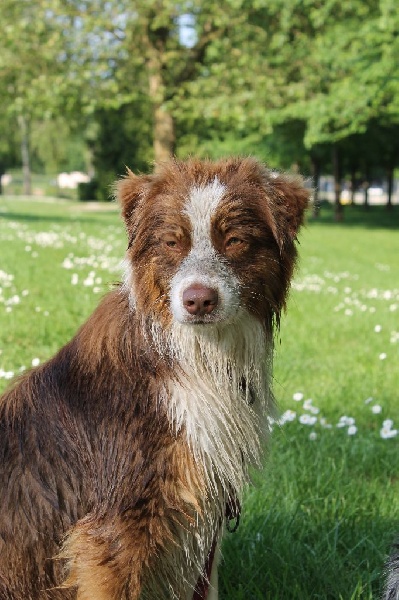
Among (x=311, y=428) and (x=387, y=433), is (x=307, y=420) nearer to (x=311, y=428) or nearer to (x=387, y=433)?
(x=311, y=428)

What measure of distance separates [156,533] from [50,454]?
54cm

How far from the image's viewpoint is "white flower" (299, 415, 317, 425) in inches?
207

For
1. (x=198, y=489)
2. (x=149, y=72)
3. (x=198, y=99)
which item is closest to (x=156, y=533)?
(x=198, y=489)

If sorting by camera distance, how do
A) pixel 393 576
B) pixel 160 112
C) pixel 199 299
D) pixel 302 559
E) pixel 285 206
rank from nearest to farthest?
pixel 199 299, pixel 285 206, pixel 393 576, pixel 302 559, pixel 160 112

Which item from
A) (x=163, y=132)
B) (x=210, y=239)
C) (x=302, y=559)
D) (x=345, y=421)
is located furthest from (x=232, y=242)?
(x=163, y=132)

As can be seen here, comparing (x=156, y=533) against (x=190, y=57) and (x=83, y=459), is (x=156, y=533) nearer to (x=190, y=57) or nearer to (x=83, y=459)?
(x=83, y=459)

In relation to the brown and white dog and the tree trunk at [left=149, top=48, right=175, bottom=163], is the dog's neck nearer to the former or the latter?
the brown and white dog

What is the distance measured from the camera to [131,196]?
9.48ft

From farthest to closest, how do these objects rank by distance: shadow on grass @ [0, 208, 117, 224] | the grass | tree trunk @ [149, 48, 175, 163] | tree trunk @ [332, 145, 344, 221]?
tree trunk @ [332, 145, 344, 221]
tree trunk @ [149, 48, 175, 163]
shadow on grass @ [0, 208, 117, 224]
the grass

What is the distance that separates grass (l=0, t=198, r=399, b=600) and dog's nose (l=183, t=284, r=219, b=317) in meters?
0.70

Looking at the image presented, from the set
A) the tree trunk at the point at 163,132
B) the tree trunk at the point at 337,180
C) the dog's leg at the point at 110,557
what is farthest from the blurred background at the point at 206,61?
the dog's leg at the point at 110,557

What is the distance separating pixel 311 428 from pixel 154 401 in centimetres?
300

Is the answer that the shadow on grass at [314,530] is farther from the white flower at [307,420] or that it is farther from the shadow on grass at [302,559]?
the white flower at [307,420]

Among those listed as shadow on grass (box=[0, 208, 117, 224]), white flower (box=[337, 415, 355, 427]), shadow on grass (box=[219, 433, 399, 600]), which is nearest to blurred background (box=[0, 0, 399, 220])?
shadow on grass (box=[0, 208, 117, 224])
